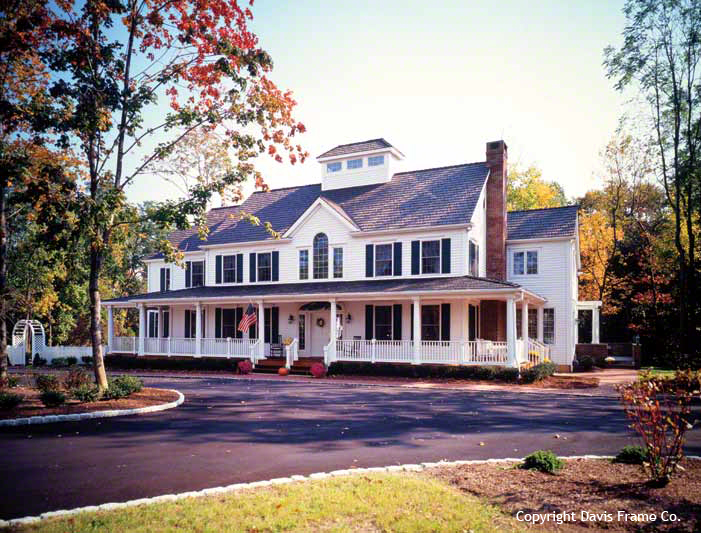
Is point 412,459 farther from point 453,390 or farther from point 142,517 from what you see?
point 453,390

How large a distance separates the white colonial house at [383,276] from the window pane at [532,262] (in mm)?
51

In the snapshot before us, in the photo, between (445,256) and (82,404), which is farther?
(445,256)

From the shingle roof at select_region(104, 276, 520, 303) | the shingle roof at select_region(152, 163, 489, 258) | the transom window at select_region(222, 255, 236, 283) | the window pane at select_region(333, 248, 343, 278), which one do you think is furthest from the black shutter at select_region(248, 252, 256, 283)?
the window pane at select_region(333, 248, 343, 278)

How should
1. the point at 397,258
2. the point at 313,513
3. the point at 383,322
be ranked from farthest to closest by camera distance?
1. the point at 397,258
2. the point at 383,322
3. the point at 313,513

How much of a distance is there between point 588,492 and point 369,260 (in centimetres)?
2033

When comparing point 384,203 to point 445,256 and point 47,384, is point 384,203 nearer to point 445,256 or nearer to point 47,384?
point 445,256

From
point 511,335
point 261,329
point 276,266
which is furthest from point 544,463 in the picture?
point 276,266

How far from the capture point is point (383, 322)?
84.9ft

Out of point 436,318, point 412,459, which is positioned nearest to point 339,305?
point 436,318

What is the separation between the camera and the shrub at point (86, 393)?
47.3 ft

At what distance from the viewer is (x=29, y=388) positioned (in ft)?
59.2

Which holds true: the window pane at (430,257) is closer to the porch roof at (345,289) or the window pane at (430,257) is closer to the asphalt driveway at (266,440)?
the porch roof at (345,289)

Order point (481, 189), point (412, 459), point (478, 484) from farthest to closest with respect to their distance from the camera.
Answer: point (481, 189), point (412, 459), point (478, 484)

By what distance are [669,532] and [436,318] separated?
63.2 ft
